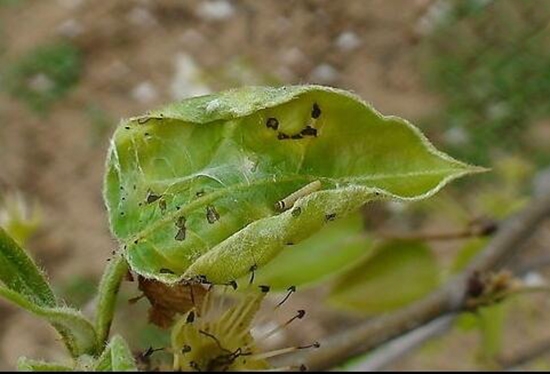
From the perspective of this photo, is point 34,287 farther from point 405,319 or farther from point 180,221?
point 405,319

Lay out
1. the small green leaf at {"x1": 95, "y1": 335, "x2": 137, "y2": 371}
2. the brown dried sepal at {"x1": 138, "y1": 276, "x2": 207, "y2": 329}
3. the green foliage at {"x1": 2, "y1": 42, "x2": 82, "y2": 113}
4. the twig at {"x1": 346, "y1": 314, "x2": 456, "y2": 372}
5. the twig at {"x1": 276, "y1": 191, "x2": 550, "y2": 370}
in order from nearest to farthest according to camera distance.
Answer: the small green leaf at {"x1": 95, "y1": 335, "x2": 137, "y2": 371} < the brown dried sepal at {"x1": 138, "y1": 276, "x2": 207, "y2": 329} < the twig at {"x1": 276, "y1": 191, "x2": 550, "y2": 370} < the twig at {"x1": 346, "y1": 314, "x2": 456, "y2": 372} < the green foliage at {"x1": 2, "y1": 42, "x2": 82, "y2": 113}

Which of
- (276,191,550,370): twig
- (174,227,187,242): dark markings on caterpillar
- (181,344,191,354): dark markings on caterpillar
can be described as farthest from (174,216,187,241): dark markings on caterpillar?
(276,191,550,370): twig

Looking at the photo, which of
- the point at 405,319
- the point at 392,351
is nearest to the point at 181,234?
the point at 405,319

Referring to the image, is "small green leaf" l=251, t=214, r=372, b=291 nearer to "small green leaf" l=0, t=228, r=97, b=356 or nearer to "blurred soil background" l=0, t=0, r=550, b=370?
"small green leaf" l=0, t=228, r=97, b=356

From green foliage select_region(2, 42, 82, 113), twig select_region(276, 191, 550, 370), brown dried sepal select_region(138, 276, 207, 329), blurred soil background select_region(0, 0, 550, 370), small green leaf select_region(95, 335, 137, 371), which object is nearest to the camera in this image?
small green leaf select_region(95, 335, 137, 371)

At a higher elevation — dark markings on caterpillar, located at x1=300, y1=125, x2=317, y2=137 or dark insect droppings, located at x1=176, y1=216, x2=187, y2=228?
dark markings on caterpillar, located at x1=300, y1=125, x2=317, y2=137

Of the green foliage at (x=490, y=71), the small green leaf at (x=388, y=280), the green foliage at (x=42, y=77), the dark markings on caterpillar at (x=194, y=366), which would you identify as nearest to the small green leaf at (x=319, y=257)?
the small green leaf at (x=388, y=280)

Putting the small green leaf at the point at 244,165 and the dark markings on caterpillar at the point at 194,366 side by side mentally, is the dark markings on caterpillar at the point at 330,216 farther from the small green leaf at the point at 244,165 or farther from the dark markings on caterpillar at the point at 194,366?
the dark markings on caterpillar at the point at 194,366
